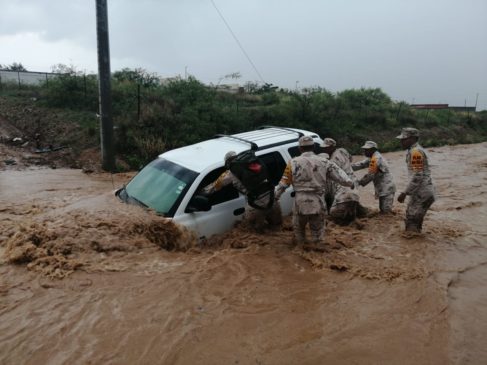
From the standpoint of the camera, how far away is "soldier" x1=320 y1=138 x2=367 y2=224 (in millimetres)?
6445

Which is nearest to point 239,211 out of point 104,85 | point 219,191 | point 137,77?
point 219,191

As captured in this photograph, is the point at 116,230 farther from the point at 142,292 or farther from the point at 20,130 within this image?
the point at 20,130

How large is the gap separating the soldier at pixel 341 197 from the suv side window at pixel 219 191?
1.56 metres

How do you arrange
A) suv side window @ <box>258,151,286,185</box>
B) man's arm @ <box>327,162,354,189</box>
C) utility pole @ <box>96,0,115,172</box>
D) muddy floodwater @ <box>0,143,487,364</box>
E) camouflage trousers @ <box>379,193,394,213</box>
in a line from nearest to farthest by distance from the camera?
muddy floodwater @ <box>0,143,487,364</box>, man's arm @ <box>327,162,354,189</box>, suv side window @ <box>258,151,286,185</box>, camouflage trousers @ <box>379,193,394,213</box>, utility pole @ <box>96,0,115,172</box>

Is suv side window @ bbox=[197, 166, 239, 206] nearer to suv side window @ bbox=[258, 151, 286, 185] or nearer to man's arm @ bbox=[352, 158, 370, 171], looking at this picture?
suv side window @ bbox=[258, 151, 286, 185]

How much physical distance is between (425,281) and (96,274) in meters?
3.64

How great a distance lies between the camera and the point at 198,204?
5098mm

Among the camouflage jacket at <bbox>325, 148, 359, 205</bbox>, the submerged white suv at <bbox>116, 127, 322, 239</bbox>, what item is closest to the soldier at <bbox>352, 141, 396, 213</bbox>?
the camouflage jacket at <bbox>325, 148, 359, 205</bbox>

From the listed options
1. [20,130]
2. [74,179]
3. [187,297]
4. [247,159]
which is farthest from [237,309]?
[20,130]

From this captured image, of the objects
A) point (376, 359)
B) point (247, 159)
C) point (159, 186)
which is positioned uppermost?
point (247, 159)

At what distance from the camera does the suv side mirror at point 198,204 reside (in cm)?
504

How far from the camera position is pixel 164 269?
184 inches

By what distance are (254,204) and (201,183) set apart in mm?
740

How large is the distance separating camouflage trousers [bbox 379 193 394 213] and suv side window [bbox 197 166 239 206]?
9.83 ft
